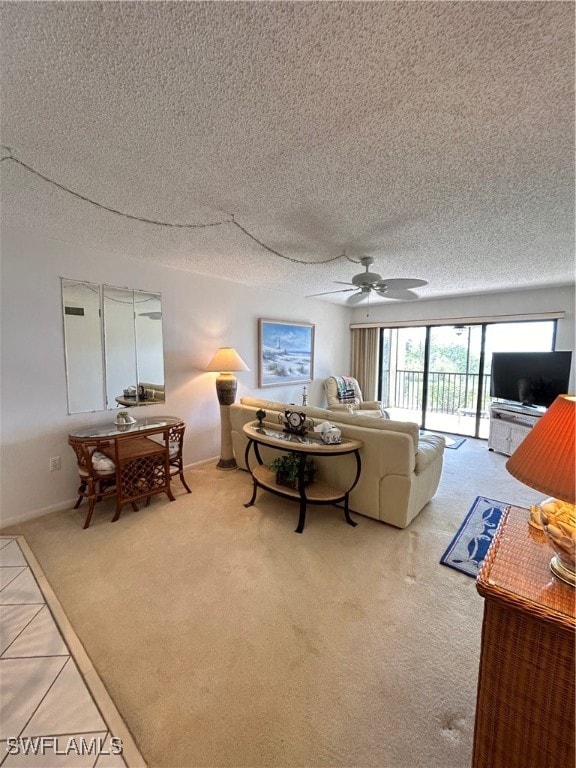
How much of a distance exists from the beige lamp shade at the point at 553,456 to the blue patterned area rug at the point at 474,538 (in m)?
1.17

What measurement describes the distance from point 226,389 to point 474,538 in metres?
2.72

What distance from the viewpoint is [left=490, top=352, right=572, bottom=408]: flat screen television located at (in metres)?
4.02

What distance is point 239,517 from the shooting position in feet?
8.75

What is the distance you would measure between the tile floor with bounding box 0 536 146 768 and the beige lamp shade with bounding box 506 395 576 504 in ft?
5.39

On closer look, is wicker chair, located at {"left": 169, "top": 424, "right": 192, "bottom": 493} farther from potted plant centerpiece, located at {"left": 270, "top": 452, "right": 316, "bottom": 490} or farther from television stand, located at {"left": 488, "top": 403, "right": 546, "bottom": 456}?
television stand, located at {"left": 488, "top": 403, "right": 546, "bottom": 456}

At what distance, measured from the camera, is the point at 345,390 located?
5.39 metres

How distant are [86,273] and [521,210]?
3.52 m

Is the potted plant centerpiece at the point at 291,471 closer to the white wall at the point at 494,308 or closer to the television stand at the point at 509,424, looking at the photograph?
the television stand at the point at 509,424

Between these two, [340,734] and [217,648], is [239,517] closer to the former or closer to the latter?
[217,648]

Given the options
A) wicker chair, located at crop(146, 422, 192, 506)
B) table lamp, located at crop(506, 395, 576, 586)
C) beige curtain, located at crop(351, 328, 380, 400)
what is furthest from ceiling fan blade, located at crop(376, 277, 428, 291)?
beige curtain, located at crop(351, 328, 380, 400)

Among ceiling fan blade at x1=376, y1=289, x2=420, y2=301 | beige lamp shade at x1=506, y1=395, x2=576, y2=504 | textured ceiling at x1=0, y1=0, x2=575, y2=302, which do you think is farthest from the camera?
ceiling fan blade at x1=376, y1=289, x2=420, y2=301

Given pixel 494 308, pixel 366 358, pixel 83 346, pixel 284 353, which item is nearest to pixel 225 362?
pixel 83 346

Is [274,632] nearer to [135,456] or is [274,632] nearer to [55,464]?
[135,456]

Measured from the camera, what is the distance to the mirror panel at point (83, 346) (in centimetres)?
277
